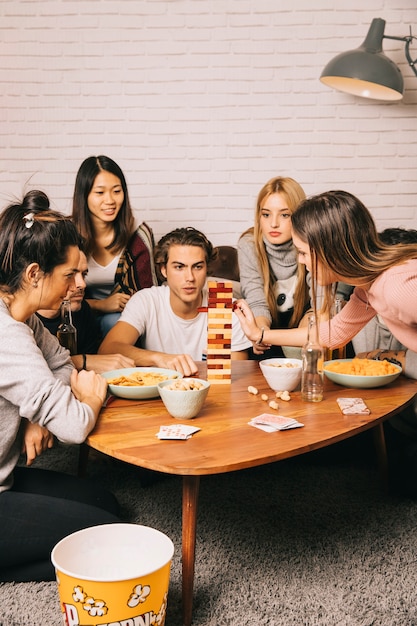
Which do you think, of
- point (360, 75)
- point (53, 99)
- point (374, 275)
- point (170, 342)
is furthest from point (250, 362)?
point (53, 99)

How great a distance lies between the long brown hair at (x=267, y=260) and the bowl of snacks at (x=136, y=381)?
4.33ft

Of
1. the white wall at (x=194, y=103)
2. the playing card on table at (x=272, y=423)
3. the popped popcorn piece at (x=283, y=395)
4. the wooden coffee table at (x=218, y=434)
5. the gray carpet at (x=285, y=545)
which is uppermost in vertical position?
the white wall at (x=194, y=103)

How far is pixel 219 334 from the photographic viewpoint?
7.36 ft

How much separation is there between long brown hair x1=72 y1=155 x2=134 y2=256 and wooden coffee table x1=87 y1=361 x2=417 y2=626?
1.56 m

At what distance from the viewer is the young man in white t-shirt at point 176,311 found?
2.84 m

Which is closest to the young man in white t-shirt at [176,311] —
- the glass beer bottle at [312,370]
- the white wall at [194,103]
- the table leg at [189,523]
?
the glass beer bottle at [312,370]

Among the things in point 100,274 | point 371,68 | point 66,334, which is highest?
point 371,68

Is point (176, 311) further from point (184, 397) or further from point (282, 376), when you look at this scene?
point (184, 397)

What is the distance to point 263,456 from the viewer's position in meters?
1.53

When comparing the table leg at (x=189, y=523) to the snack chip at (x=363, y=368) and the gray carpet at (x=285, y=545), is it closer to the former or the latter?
the gray carpet at (x=285, y=545)

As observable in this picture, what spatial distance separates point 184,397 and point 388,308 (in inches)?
29.6

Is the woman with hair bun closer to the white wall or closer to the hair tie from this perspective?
the hair tie

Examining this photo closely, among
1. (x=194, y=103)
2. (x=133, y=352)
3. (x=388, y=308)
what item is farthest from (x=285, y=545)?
(x=194, y=103)

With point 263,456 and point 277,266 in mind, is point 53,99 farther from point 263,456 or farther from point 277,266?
point 263,456
